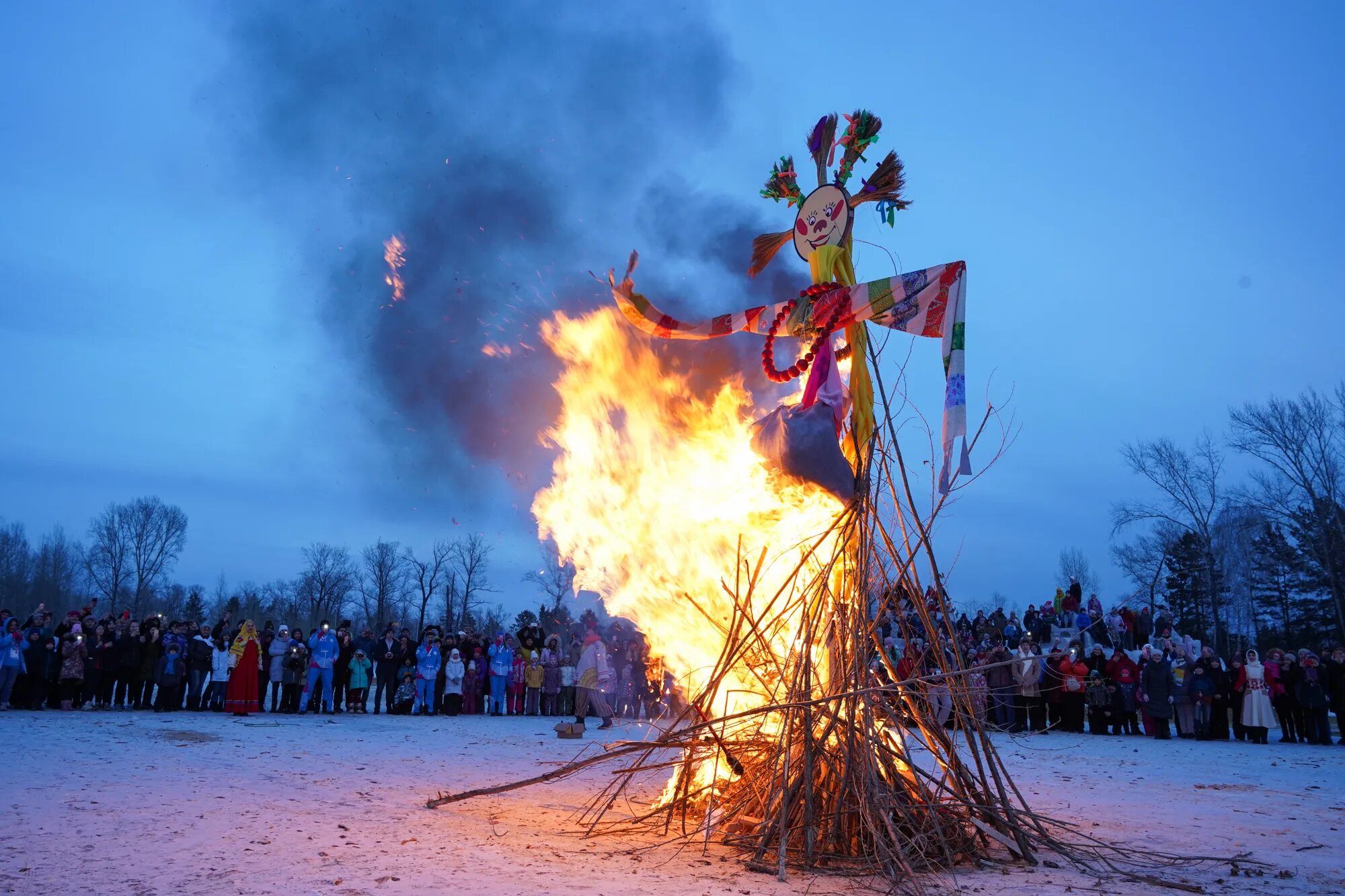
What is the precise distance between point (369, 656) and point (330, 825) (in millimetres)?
11947

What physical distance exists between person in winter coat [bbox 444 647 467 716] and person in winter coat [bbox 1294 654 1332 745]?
14.7 metres

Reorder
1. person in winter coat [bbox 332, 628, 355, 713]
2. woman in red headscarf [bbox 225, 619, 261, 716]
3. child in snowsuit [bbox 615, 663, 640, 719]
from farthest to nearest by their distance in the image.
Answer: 1. child in snowsuit [bbox 615, 663, 640, 719]
2. person in winter coat [bbox 332, 628, 355, 713]
3. woman in red headscarf [bbox 225, 619, 261, 716]

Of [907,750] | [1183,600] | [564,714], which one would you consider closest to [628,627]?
[564,714]

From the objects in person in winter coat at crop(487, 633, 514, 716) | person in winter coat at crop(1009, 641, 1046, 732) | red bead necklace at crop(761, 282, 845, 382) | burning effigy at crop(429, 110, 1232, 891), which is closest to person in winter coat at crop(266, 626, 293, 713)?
person in winter coat at crop(487, 633, 514, 716)

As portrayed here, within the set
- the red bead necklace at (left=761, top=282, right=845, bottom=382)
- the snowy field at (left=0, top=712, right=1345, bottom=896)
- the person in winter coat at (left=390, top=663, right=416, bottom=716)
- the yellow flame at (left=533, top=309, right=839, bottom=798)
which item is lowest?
the snowy field at (left=0, top=712, right=1345, bottom=896)

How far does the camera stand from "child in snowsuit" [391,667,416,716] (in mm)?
16969

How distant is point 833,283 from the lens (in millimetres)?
6520

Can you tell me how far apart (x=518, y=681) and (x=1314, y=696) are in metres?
14.2

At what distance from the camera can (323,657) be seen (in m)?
16.0

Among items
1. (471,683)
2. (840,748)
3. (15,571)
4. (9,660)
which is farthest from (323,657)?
(15,571)

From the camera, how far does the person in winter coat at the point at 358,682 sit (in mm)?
16406

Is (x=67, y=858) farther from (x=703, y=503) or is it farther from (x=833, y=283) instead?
(x=833, y=283)

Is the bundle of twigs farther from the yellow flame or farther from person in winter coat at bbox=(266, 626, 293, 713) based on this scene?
person in winter coat at bbox=(266, 626, 293, 713)

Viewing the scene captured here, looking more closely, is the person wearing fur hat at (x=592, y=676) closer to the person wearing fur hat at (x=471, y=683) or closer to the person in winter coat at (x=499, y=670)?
the person in winter coat at (x=499, y=670)
